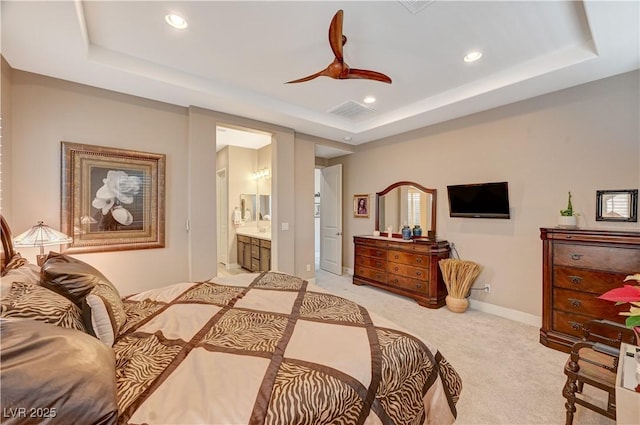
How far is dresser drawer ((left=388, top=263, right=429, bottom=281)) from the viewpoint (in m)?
3.89

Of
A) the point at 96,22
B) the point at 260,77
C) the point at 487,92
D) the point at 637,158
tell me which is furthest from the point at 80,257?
the point at 637,158

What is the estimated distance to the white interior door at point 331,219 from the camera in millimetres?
5812

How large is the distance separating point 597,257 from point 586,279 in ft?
0.75

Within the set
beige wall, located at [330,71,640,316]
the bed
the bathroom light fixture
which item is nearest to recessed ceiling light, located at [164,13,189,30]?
A: the bed

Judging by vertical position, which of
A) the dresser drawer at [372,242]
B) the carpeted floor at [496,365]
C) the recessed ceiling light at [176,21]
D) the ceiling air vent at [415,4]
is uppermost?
the recessed ceiling light at [176,21]

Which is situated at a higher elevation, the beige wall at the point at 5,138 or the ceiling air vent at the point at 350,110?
the ceiling air vent at the point at 350,110

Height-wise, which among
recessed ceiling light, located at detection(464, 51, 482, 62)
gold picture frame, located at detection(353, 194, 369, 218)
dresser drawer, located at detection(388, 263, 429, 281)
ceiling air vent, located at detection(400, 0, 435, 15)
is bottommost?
dresser drawer, located at detection(388, 263, 429, 281)

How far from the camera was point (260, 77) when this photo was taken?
3.04m

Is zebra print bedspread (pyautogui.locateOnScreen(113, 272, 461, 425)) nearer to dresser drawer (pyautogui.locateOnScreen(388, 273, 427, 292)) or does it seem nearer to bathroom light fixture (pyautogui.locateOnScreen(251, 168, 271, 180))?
dresser drawer (pyautogui.locateOnScreen(388, 273, 427, 292))

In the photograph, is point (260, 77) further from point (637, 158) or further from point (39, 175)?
point (637, 158)

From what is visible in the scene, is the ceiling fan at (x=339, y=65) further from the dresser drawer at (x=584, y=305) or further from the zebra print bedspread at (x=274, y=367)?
the dresser drawer at (x=584, y=305)

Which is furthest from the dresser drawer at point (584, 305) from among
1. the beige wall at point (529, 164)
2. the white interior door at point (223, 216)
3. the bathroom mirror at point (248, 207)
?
the white interior door at point (223, 216)

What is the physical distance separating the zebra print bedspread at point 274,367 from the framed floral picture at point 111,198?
1.56 metres

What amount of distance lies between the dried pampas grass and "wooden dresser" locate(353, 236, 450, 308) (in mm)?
155
